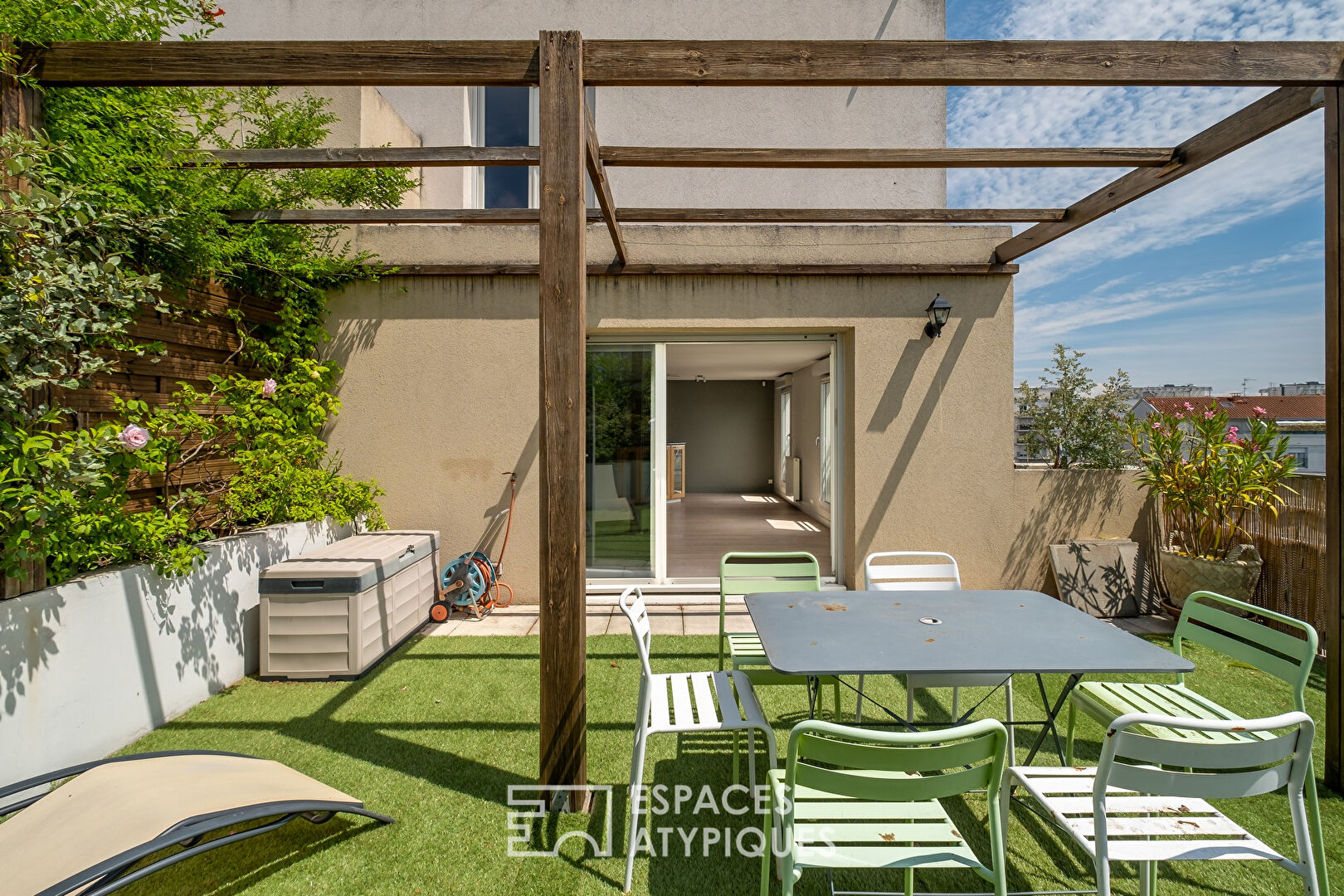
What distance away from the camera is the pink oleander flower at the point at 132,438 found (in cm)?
294

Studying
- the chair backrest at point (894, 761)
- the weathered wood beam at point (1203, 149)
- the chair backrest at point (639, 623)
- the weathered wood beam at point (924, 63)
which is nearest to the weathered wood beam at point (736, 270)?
the weathered wood beam at point (1203, 149)

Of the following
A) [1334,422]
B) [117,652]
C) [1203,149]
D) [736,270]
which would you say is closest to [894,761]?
[1334,422]

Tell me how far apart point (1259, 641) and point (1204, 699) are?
1.08 ft

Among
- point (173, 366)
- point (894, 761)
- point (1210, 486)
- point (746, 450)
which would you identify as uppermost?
point (173, 366)

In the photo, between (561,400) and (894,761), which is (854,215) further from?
(894,761)

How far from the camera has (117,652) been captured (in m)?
3.07

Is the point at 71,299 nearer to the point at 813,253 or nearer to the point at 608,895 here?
the point at 608,895

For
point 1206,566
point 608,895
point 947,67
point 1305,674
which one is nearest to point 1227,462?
point 1206,566

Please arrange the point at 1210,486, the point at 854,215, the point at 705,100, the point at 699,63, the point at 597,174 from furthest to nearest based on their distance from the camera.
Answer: the point at 705,100 < the point at 1210,486 < the point at 854,215 < the point at 597,174 < the point at 699,63

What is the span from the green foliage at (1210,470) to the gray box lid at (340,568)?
5870 mm

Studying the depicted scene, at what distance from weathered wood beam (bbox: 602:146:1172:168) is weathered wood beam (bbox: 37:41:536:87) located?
88 cm

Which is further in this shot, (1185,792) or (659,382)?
(659,382)

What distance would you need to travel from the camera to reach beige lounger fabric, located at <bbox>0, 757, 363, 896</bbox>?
1.80 metres

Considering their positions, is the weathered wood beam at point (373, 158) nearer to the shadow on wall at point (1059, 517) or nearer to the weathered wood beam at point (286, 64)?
the weathered wood beam at point (286, 64)
